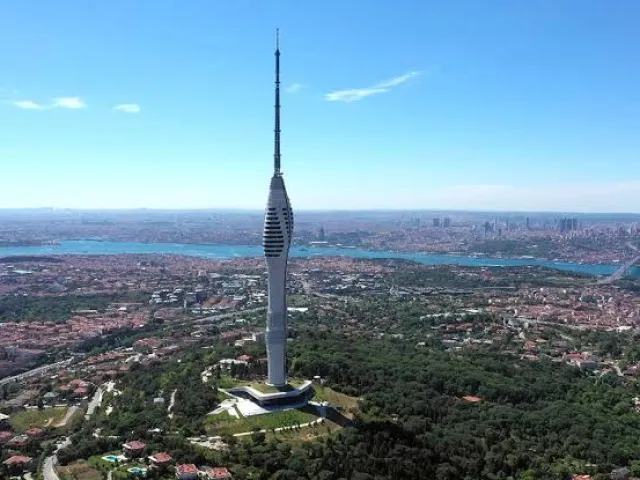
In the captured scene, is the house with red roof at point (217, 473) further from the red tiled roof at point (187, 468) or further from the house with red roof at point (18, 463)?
the house with red roof at point (18, 463)

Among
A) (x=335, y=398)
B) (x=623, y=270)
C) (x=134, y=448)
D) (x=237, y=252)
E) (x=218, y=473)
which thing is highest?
(x=237, y=252)

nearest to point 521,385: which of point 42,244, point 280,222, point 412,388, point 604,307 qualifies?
point 412,388

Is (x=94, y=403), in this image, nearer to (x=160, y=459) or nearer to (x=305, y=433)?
(x=160, y=459)

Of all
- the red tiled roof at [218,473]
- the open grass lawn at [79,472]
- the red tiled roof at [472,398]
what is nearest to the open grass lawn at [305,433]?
the red tiled roof at [218,473]

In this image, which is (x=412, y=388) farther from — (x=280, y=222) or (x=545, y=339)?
(x=545, y=339)

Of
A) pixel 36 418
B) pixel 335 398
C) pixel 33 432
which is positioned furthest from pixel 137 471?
pixel 335 398
